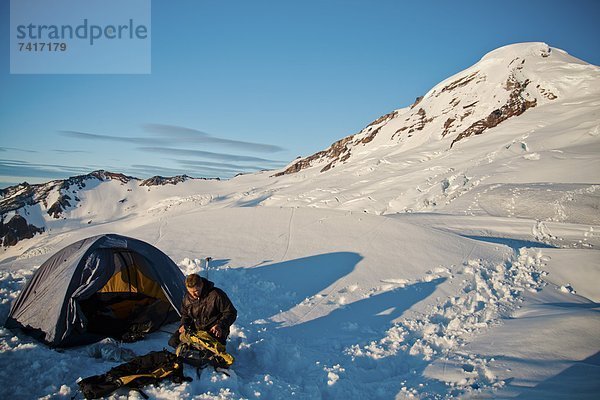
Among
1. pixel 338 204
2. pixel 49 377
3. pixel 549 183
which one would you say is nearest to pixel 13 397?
pixel 49 377

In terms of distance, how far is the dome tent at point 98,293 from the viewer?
591cm

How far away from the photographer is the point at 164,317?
701 centimetres

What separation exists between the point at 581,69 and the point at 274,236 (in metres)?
41.9

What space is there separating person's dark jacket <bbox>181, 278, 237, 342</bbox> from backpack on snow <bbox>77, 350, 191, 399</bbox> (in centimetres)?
77

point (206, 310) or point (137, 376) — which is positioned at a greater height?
point (206, 310)

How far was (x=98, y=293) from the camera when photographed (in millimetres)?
7039

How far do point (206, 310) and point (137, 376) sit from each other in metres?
1.37

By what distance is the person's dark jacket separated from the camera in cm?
573

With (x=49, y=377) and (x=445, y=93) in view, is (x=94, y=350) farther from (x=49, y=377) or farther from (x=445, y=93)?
(x=445, y=93)

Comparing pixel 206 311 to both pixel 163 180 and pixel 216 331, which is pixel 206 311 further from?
pixel 163 180

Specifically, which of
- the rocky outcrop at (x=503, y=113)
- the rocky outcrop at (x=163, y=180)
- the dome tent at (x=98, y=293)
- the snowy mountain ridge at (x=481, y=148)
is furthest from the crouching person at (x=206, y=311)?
the rocky outcrop at (x=163, y=180)

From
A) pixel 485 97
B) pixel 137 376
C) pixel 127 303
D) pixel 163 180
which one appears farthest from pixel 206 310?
pixel 163 180

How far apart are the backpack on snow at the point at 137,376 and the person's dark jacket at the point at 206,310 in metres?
0.77

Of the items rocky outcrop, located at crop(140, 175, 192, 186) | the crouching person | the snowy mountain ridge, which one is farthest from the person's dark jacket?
rocky outcrop, located at crop(140, 175, 192, 186)
